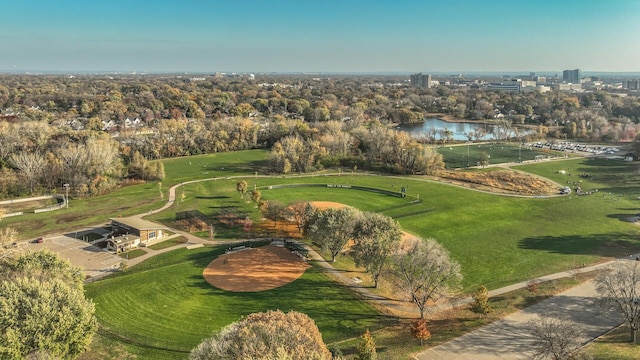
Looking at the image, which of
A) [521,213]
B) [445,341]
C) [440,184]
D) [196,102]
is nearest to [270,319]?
[445,341]

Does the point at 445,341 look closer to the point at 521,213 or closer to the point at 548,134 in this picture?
the point at 521,213

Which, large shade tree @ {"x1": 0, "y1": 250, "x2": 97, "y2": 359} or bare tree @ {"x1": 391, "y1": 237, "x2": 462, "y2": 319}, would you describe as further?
bare tree @ {"x1": 391, "y1": 237, "x2": 462, "y2": 319}

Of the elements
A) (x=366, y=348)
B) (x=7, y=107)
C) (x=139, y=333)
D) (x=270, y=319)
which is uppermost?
(x=7, y=107)

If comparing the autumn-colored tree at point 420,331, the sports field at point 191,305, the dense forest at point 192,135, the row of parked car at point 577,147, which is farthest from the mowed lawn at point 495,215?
the row of parked car at point 577,147

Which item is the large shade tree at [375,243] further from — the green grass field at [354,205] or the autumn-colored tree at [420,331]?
the autumn-colored tree at [420,331]

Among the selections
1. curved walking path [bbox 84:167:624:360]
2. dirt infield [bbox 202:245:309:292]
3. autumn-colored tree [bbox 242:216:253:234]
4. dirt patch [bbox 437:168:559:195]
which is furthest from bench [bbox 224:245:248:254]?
dirt patch [bbox 437:168:559:195]

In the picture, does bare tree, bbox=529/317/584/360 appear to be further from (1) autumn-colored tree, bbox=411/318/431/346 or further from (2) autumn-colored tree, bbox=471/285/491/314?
(1) autumn-colored tree, bbox=411/318/431/346
